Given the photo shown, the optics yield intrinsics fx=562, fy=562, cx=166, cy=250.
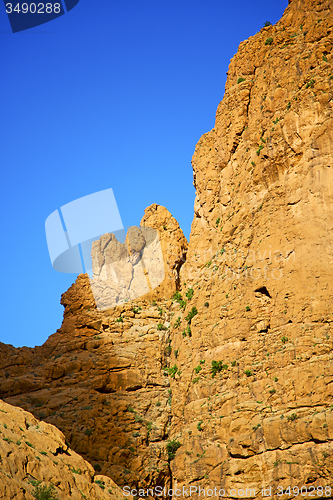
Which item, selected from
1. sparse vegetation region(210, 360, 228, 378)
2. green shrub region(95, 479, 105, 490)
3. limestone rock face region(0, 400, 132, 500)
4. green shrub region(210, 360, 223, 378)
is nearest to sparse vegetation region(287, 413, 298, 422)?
sparse vegetation region(210, 360, 228, 378)

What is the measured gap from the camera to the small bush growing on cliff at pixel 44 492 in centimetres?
2890

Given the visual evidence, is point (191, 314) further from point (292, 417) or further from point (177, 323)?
point (292, 417)

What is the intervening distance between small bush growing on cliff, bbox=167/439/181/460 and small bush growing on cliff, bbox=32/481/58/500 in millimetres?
22411

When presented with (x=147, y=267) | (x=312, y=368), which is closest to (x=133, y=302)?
(x=147, y=267)

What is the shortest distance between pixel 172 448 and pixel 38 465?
2230cm

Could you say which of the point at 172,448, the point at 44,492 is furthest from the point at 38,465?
the point at 172,448

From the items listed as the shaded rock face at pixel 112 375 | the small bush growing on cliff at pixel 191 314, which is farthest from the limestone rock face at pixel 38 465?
the small bush growing on cliff at pixel 191 314

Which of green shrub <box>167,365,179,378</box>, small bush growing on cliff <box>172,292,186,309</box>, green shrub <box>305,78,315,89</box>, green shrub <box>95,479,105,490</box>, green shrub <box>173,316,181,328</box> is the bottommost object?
green shrub <box>95,479,105,490</box>

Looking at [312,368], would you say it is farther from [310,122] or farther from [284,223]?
[310,122]

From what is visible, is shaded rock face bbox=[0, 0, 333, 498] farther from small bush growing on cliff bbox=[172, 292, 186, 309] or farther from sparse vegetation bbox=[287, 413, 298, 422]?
small bush growing on cliff bbox=[172, 292, 186, 309]

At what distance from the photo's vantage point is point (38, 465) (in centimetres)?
3206

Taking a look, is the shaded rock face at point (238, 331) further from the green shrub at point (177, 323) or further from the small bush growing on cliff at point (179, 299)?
the small bush growing on cliff at point (179, 299)

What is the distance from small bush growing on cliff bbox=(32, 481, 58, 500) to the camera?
28.9 metres

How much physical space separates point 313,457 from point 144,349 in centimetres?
2461
